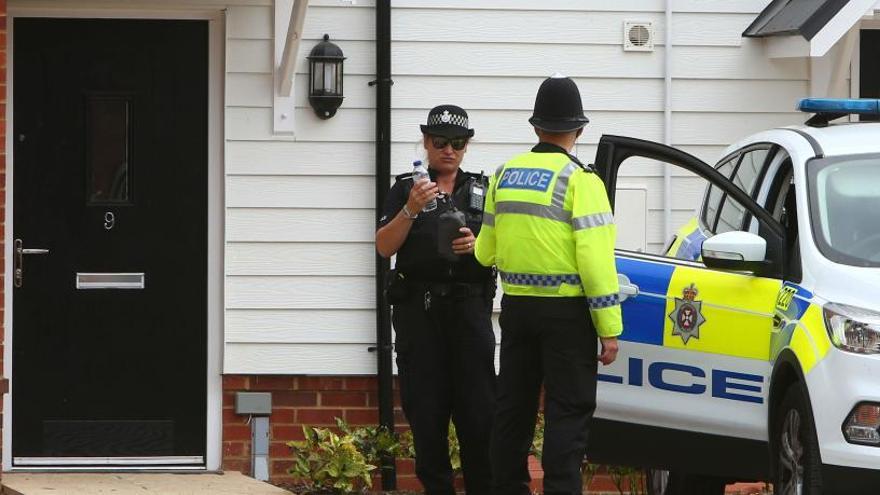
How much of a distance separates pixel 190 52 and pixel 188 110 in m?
0.30

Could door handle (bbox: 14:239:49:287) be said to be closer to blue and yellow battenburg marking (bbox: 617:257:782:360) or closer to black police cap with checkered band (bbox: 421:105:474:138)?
black police cap with checkered band (bbox: 421:105:474:138)

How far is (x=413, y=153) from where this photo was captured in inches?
375

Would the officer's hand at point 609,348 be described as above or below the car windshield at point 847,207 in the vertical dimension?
below

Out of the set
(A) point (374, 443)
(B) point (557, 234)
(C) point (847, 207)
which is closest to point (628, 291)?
(B) point (557, 234)

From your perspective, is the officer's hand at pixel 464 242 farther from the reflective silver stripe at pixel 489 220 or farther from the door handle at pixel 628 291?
the door handle at pixel 628 291

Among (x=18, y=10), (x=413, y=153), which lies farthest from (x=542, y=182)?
(x=18, y=10)

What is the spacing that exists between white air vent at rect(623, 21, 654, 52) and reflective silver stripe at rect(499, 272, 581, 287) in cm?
321

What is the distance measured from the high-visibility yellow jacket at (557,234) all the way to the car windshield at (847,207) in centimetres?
84

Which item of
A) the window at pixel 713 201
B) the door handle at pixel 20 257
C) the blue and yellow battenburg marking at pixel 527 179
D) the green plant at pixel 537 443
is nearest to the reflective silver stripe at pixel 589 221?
the blue and yellow battenburg marking at pixel 527 179

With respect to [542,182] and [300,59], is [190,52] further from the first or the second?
[542,182]

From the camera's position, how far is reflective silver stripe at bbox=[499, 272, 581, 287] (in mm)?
6668

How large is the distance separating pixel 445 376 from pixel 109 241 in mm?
2709

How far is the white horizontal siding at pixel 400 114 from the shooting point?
30.9 feet

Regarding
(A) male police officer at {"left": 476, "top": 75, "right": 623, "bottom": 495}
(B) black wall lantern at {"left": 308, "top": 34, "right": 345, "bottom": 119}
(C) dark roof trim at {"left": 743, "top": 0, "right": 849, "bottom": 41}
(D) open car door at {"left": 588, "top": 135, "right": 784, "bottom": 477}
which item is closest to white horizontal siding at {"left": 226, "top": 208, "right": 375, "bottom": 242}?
(B) black wall lantern at {"left": 308, "top": 34, "right": 345, "bottom": 119}
